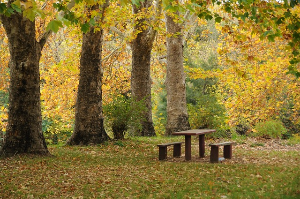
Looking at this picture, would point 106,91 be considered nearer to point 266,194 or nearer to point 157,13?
point 157,13

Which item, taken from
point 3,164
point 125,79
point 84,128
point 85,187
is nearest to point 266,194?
point 85,187

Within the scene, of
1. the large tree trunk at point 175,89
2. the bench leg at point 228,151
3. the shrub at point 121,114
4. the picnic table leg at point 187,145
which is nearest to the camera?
the picnic table leg at point 187,145

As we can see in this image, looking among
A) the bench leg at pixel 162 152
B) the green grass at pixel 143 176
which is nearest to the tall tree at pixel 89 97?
the green grass at pixel 143 176

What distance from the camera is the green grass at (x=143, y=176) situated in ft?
22.4

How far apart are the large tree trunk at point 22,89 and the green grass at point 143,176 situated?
0.49 m

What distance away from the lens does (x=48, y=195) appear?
672 centimetres

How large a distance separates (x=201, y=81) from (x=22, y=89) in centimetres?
1863

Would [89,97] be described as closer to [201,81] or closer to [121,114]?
[121,114]

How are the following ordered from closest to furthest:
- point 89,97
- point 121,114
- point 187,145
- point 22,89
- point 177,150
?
point 22,89 < point 187,145 < point 177,150 < point 89,97 < point 121,114

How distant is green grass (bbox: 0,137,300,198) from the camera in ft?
22.4

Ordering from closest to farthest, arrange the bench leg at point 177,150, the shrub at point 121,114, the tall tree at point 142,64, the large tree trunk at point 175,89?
1. the bench leg at point 177,150
2. the shrub at point 121,114
3. the tall tree at point 142,64
4. the large tree trunk at point 175,89

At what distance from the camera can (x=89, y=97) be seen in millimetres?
13180

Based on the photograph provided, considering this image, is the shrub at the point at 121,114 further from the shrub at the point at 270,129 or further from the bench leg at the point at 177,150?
the shrub at the point at 270,129

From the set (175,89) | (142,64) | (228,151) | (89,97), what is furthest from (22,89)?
(175,89)
